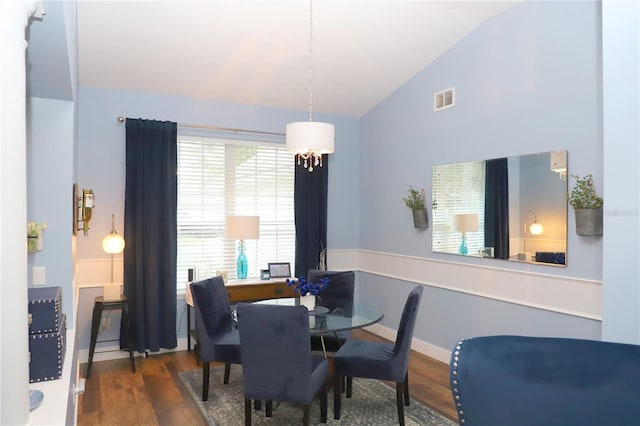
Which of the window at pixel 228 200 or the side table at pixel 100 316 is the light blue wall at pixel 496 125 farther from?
the side table at pixel 100 316

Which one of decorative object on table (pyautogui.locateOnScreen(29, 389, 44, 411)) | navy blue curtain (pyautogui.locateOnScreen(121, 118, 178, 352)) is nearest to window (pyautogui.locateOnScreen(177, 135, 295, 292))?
navy blue curtain (pyautogui.locateOnScreen(121, 118, 178, 352))

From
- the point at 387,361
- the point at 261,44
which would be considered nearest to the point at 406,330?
the point at 387,361

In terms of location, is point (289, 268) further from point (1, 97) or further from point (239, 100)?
point (1, 97)

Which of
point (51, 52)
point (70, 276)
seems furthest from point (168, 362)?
point (51, 52)

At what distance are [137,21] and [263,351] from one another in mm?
2772

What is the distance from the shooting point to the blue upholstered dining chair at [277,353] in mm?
2646

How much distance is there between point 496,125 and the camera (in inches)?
156

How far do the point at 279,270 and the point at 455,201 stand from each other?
82.3 inches

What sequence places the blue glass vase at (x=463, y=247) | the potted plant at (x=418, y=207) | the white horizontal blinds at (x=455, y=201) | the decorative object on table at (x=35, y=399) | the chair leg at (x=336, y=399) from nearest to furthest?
the decorative object on table at (x=35, y=399) → the chair leg at (x=336, y=399) → the white horizontal blinds at (x=455, y=201) → the blue glass vase at (x=463, y=247) → the potted plant at (x=418, y=207)

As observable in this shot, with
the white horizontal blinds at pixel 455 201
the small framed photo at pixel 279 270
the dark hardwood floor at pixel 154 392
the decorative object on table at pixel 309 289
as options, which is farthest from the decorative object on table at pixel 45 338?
the white horizontal blinds at pixel 455 201

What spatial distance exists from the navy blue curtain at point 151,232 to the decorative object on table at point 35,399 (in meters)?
2.74

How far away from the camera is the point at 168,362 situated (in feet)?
14.8

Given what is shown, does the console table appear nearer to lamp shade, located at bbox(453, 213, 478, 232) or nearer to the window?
the window

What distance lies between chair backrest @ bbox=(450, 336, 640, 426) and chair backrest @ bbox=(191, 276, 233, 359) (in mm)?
2424
